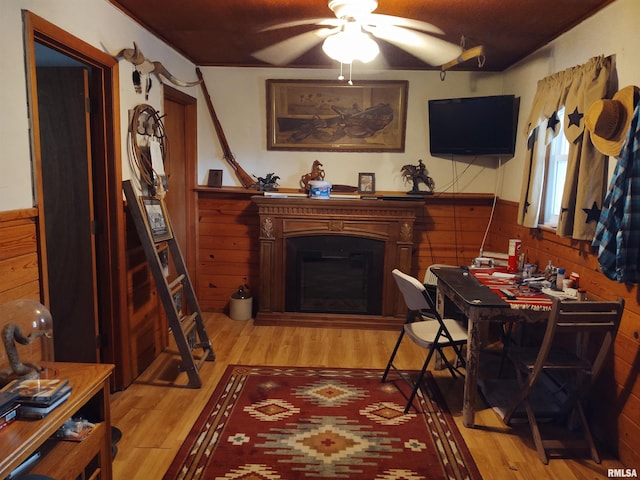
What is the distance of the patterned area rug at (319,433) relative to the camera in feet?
7.22

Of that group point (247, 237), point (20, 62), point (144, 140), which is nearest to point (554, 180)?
point (247, 237)

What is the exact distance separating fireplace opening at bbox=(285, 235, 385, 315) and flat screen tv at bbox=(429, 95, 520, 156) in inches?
43.2

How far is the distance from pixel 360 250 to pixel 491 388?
1.67 meters

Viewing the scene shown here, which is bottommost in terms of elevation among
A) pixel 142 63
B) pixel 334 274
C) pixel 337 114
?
pixel 334 274

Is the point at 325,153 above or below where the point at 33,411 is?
above

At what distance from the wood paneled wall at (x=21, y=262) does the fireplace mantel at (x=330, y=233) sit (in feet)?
7.31

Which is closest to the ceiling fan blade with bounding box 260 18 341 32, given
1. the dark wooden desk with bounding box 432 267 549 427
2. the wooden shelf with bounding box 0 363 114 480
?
the dark wooden desk with bounding box 432 267 549 427

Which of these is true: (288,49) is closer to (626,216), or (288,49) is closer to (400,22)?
(400,22)

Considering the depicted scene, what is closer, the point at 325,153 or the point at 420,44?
the point at 420,44

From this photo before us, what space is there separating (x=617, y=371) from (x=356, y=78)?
122 inches

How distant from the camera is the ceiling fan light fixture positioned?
229cm

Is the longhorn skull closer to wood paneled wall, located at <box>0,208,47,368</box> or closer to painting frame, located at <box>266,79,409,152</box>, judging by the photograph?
painting frame, located at <box>266,79,409,152</box>

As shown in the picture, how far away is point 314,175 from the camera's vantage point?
4289 mm

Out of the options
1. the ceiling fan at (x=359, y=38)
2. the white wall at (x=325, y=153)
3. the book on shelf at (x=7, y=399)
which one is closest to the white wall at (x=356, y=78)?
the white wall at (x=325, y=153)
